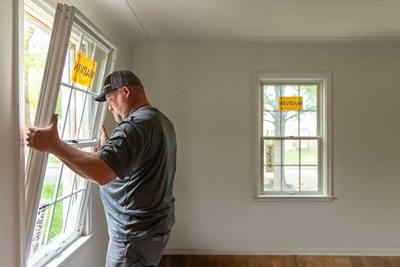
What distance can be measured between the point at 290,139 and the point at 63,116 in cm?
243

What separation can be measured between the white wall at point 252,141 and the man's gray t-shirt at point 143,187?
1.61 m

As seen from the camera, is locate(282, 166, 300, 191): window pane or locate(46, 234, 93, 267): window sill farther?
locate(282, 166, 300, 191): window pane

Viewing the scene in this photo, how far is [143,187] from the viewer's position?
144 centimetres

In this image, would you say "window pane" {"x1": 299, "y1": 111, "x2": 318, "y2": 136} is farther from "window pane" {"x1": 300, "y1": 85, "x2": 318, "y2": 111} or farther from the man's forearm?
the man's forearm

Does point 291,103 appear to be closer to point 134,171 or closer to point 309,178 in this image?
point 309,178

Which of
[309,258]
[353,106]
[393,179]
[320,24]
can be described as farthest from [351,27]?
[309,258]

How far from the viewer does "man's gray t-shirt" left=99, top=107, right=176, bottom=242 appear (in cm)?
A: 136

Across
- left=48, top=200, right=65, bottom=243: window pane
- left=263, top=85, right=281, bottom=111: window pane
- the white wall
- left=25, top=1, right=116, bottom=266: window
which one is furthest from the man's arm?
left=263, top=85, right=281, bottom=111: window pane

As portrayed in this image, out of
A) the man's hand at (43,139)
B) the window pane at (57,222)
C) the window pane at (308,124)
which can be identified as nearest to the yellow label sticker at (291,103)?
the window pane at (308,124)

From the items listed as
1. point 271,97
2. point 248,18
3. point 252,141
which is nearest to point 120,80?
point 248,18

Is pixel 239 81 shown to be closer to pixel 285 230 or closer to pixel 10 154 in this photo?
pixel 285 230

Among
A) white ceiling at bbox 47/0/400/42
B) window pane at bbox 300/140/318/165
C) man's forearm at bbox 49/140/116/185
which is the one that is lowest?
man's forearm at bbox 49/140/116/185

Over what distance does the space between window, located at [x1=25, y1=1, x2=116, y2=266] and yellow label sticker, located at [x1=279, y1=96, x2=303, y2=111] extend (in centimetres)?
195

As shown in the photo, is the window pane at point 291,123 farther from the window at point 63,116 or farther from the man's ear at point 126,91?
the man's ear at point 126,91
